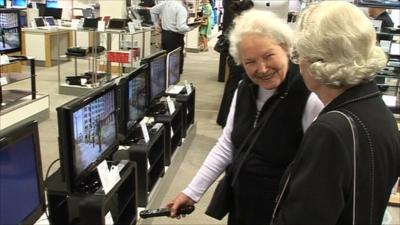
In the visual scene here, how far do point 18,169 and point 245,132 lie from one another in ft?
2.69

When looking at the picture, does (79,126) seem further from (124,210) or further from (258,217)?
(258,217)


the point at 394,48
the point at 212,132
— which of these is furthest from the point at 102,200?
the point at 212,132

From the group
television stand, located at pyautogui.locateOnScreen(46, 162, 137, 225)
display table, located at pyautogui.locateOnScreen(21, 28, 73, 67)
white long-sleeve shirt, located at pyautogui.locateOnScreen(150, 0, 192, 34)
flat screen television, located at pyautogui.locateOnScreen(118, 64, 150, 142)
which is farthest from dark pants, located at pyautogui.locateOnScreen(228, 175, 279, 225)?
display table, located at pyautogui.locateOnScreen(21, 28, 73, 67)

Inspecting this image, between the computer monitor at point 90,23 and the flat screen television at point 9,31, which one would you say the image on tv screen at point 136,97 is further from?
the computer monitor at point 90,23

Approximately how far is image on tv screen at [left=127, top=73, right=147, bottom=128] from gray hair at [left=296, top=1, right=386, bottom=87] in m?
1.93

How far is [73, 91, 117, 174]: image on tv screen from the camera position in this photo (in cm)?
192

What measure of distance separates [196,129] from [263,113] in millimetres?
3667

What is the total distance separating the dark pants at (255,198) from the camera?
167cm

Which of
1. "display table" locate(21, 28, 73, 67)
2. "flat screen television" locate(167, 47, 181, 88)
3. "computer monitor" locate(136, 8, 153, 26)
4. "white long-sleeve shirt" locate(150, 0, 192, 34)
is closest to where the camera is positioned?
"flat screen television" locate(167, 47, 181, 88)

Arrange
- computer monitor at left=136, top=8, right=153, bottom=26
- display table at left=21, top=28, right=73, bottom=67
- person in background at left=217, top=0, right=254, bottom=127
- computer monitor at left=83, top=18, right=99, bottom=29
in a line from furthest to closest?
computer monitor at left=136, top=8, right=153, bottom=26, display table at left=21, top=28, right=73, bottom=67, computer monitor at left=83, top=18, right=99, bottom=29, person in background at left=217, top=0, right=254, bottom=127

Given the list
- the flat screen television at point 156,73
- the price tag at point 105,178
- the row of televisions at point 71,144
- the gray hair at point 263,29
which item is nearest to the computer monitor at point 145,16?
the flat screen television at point 156,73

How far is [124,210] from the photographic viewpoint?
239cm

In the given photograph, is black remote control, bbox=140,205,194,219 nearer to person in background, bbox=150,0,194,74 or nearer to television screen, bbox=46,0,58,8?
person in background, bbox=150,0,194,74

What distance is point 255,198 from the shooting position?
170cm
